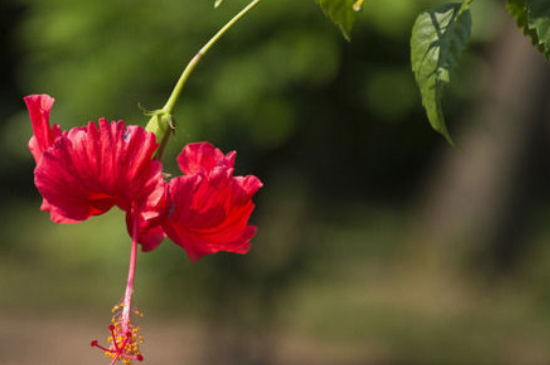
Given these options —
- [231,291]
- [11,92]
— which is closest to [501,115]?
[231,291]

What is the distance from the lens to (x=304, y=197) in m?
5.45

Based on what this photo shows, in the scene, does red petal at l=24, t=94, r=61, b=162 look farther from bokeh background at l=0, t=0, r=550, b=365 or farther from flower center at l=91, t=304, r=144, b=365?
bokeh background at l=0, t=0, r=550, b=365

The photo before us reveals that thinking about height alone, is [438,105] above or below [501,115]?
below

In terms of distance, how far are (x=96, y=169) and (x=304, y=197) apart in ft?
14.5

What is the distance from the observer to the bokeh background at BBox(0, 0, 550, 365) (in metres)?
3.69

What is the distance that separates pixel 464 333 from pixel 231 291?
2208 millimetres

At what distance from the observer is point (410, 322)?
6.52 meters

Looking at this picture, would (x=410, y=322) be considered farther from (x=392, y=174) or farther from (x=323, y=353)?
(x=392, y=174)

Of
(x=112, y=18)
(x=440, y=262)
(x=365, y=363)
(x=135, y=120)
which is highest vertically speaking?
(x=440, y=262)

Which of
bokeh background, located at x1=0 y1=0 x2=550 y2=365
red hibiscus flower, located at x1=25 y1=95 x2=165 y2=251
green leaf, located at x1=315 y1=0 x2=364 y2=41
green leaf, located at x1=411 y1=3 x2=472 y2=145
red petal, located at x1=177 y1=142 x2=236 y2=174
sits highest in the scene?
bokeh background, located at x1=0 y1=0 x2=550 y2=365

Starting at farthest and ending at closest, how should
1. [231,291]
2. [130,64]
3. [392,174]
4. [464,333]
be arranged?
[392,174] < [464,333] < [231,291] < [130,64]

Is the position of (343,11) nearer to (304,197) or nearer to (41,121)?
(41,121)

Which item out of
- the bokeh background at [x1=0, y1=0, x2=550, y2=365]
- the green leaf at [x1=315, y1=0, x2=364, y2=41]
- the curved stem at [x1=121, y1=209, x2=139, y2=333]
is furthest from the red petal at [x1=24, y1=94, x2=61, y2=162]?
the bokeh background at [x1=0, y1=0, x2=550, y2=365]

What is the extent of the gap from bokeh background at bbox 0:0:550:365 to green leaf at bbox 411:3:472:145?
7.71ft
